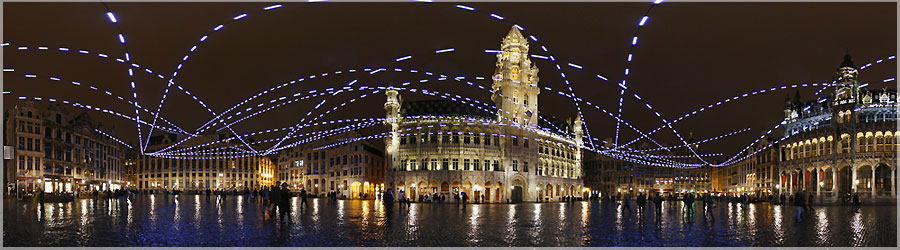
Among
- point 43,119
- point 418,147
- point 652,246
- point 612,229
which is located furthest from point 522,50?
point 652,246

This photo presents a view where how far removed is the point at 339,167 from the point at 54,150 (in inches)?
1443

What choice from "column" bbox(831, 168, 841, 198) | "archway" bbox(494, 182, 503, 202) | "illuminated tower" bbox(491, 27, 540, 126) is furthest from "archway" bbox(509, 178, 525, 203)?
"column" bbox(831, 168, 841, 198)

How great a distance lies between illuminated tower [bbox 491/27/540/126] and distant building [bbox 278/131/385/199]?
68.1 ft

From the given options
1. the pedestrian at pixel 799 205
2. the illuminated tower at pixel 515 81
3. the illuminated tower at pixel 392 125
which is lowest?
the pedestrian at pixel 799 205

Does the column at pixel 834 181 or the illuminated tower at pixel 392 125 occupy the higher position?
the illuminated tower at pixel 392 125

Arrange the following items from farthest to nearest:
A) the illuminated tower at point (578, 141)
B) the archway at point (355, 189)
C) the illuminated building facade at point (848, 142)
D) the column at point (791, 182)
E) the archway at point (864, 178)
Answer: the illuminated tower at point (578, 141), the archway at point (355, 189), the column at point (791, 182), the archway at point (864, 178), the illuminated building facade at point (848, 142)

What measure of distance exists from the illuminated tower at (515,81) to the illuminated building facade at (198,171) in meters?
81.4

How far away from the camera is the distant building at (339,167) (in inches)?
3920

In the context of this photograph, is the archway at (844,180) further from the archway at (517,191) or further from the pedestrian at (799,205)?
the pedestrian at (799,205)

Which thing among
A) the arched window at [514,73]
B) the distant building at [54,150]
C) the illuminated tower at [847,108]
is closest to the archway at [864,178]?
the illuminated tower at [847,108]

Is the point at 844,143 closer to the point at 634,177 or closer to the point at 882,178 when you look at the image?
the point at 882,178

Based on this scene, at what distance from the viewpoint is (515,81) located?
88.5 metres

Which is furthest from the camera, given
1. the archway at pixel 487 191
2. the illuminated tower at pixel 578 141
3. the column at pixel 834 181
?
the illuminated tower at pixel 578 141

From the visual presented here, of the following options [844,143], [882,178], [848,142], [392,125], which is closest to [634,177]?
[844,143]
